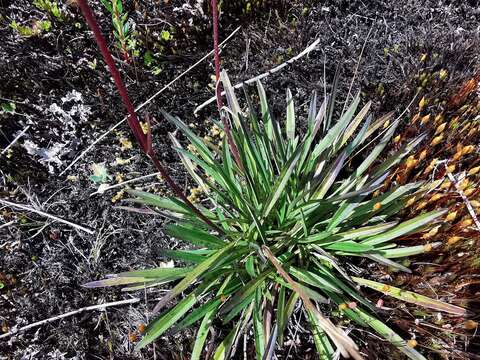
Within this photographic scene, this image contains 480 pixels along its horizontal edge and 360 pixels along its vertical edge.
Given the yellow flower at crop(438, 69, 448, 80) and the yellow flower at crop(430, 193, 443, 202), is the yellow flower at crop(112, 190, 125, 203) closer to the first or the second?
the yellow flower at crop(430, 193, 443, 202)

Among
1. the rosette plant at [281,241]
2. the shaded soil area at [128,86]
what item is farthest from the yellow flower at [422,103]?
the rosette plant at [281,241]

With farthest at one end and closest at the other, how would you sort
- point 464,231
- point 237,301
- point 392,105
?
point 392,105
point 464,231
point 237,301

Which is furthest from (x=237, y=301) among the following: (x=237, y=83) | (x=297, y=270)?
(x=237, y=83)

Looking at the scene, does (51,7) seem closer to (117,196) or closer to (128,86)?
(128,86)

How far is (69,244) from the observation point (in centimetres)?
232

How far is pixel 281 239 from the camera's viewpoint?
1.86 meters

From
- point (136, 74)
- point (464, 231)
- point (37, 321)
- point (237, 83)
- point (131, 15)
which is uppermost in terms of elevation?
point (131, 15)

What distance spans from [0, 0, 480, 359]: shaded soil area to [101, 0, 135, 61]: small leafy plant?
7cm

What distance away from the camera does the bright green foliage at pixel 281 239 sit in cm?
167

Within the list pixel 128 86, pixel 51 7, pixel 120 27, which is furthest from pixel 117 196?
pixel 51 7

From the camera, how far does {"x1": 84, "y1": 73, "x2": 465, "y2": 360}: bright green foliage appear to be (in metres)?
1.67

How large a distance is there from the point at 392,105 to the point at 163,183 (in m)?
1.33

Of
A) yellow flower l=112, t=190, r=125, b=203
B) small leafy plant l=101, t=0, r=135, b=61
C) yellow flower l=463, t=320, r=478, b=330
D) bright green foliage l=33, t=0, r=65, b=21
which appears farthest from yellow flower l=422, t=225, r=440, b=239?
bright green foliage l=33, t=0, r=65, b=21

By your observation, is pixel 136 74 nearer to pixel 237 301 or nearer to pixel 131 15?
pixel 131 15
